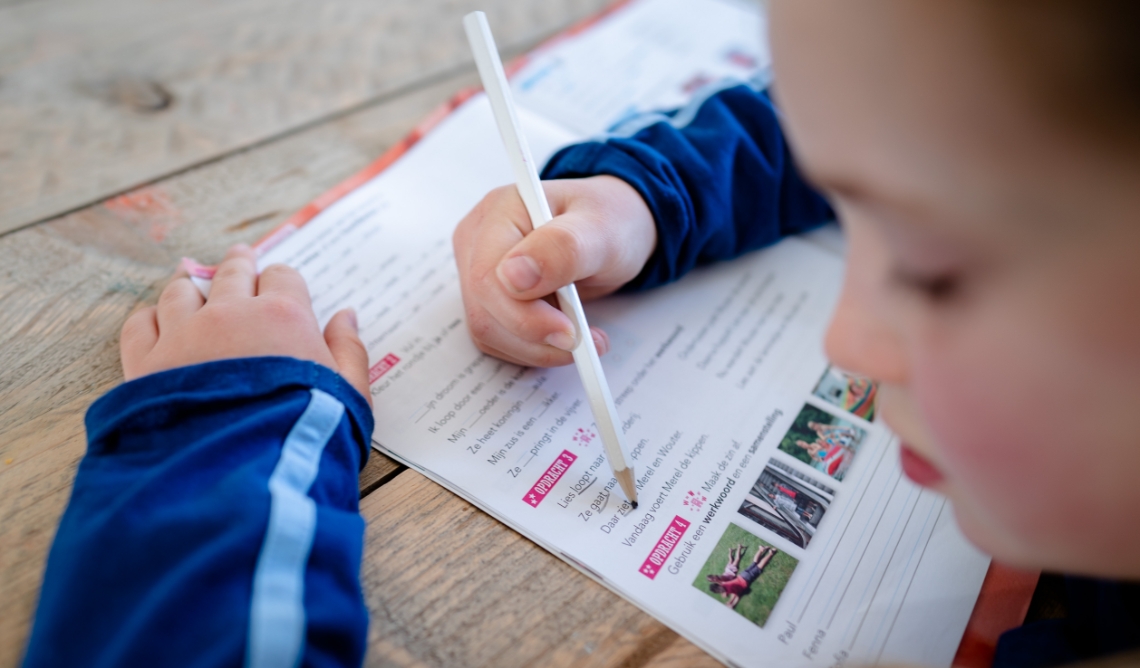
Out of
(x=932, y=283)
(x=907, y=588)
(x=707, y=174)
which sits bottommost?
(x=907, y=588)

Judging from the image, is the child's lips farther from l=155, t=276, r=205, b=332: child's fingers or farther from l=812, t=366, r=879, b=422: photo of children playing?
l=155, t=276, r=205, b=332: child's fingers

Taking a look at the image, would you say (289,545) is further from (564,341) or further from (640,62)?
(640,62)

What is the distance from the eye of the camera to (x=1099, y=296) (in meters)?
0.23

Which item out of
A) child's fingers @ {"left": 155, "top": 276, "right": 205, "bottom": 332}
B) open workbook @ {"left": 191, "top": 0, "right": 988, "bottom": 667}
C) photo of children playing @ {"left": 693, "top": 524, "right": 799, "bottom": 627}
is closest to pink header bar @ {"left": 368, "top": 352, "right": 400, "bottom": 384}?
open workbook @ {"left": 191, "top": 0, "right": 988, "bottom": 667}

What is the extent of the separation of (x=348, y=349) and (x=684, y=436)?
0.21m

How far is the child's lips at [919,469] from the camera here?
12.6 inches

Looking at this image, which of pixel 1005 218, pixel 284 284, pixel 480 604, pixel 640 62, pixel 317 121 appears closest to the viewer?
pixel 1005 218

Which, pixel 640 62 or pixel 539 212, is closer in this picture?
pixel 539 212

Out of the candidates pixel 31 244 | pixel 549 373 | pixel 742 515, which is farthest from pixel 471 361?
pixel 31 244

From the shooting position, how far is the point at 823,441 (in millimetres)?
440

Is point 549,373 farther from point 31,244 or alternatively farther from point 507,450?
point 31,244

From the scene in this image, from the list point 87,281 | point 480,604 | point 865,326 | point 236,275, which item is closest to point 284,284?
point 236,275

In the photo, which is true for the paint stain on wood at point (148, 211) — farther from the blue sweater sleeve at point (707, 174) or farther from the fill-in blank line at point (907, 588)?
the fill-in blank line at point (907, 588)

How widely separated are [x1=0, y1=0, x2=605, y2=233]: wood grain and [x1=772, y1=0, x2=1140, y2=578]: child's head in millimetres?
484
